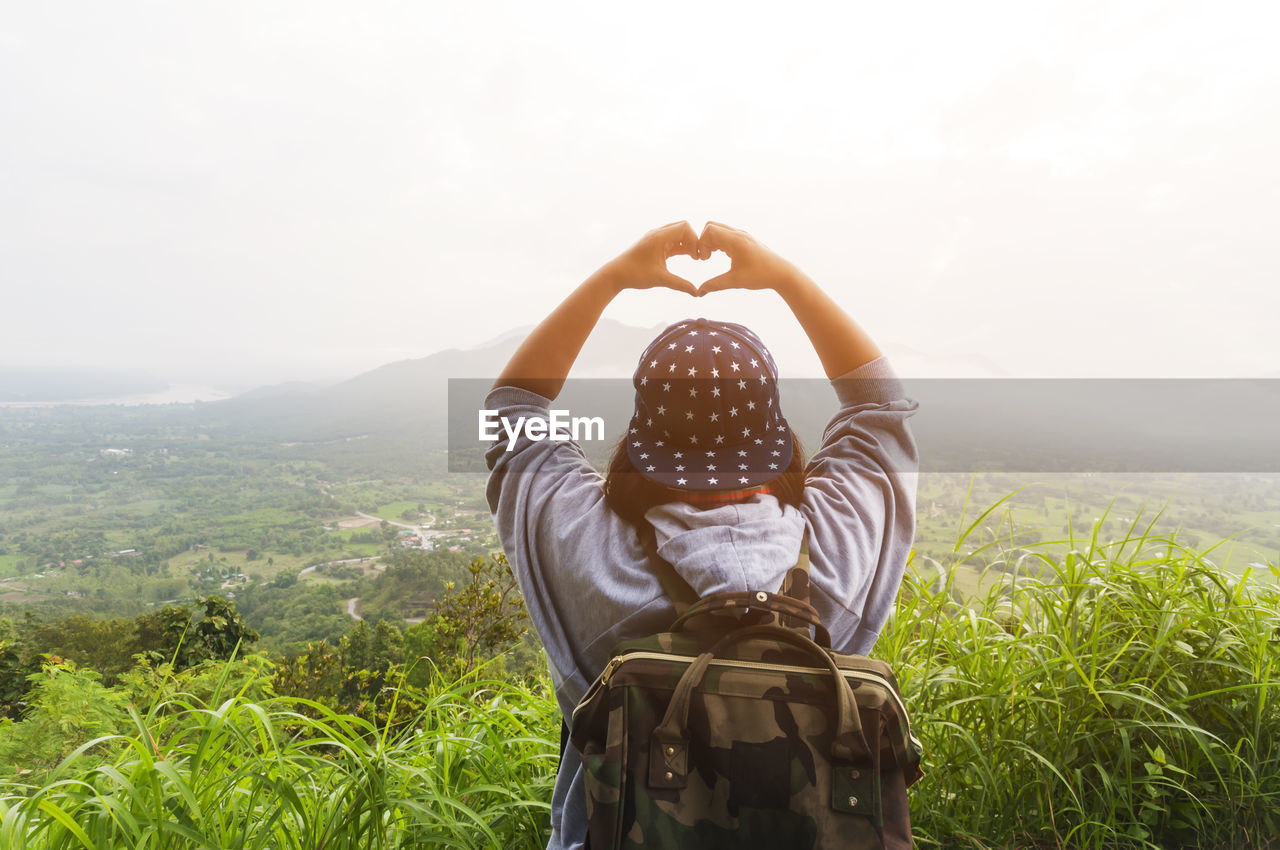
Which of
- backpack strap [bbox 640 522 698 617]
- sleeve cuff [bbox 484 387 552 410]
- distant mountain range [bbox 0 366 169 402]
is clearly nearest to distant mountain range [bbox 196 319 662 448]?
distant mountain range [bbox 0 366 169 402]

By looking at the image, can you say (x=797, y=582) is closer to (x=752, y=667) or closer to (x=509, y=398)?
(x=752, y=667)

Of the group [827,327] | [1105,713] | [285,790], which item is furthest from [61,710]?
[1105,713]

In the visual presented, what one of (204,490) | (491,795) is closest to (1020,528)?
(491,795)

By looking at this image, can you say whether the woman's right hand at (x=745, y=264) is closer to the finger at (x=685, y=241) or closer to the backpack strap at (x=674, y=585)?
the finger at (x=685, y=241)

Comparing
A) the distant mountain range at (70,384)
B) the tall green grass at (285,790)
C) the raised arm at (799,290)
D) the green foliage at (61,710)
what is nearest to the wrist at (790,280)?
the raised arm at (799,290)

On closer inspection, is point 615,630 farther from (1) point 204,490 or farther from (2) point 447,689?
(1) point 204,490

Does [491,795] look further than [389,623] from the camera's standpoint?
No
